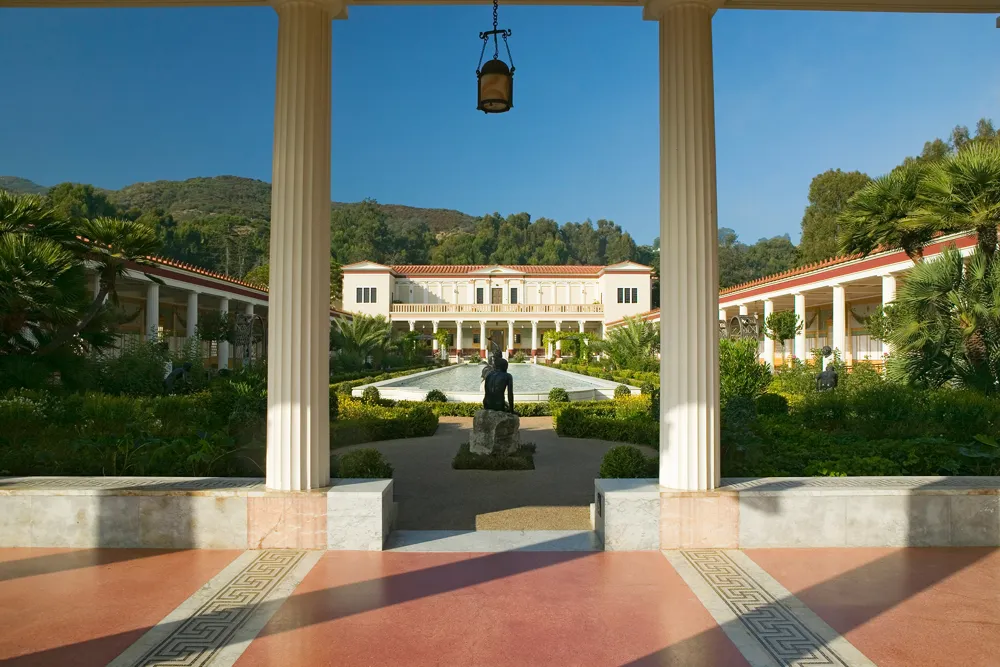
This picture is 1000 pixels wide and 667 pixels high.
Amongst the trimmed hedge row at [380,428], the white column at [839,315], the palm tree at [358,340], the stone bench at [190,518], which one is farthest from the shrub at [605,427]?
the palm tree at [358,340]

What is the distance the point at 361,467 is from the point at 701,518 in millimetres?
2559

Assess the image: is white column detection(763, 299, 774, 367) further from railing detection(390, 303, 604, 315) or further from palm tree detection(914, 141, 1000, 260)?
railing detection(390, 303, 604, 315)

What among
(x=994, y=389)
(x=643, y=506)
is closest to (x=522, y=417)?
(x=994, y=389)

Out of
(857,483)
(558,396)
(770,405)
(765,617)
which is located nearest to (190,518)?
(765,617)

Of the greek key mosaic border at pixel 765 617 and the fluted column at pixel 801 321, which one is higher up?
the fluted column at pixel 801 321

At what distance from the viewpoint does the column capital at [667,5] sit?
3918mm

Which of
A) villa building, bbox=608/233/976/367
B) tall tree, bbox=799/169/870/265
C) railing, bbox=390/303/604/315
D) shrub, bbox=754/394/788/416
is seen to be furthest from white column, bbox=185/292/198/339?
tall tree, bbox=799/169/870/265

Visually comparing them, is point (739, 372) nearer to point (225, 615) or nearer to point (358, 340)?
point (225, 615)

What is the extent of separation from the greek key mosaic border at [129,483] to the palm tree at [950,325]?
24.8 feet

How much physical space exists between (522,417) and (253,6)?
29.9 ft

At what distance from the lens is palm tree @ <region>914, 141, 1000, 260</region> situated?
25.1 ft

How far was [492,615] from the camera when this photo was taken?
300cm

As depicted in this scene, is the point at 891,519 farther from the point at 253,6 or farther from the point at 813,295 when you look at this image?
the point at 813,295

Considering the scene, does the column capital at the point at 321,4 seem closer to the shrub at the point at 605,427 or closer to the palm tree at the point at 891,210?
the shrub at the point at 605,427
